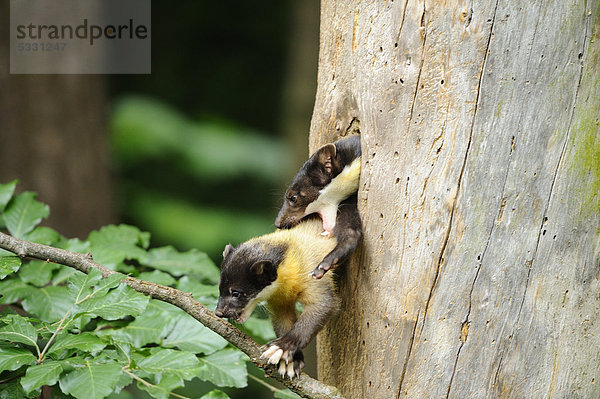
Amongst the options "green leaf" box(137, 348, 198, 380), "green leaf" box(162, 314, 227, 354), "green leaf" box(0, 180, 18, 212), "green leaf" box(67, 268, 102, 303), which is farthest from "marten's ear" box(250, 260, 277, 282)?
"green leaf" box(0, 180, 18, 212)

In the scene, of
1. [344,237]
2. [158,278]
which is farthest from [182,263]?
[344,237]

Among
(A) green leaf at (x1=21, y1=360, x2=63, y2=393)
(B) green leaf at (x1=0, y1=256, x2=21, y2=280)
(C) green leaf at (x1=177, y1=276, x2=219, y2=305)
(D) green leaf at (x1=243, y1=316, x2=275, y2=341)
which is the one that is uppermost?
(B) green leaf at (x1=0, y1=256, x2=21, y2=280)

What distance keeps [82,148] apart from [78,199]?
480mm

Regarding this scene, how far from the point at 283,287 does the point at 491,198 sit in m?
0.99

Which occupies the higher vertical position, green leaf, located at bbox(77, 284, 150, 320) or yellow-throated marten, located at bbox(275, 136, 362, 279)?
yellow-throated marten, located at bbox(275, 136, 362, 279)

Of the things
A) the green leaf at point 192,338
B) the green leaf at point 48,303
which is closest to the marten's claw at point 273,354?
the green leaf at point 192,338

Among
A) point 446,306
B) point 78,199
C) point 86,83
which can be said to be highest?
point 86,83

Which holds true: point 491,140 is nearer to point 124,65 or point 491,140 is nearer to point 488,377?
point 488,377

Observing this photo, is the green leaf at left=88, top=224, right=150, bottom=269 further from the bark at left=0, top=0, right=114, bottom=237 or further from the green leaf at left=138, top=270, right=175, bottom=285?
the bark at left=0, top=0, right=114, bottom=237

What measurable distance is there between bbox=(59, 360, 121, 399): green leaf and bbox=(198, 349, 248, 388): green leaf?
0.47 meters

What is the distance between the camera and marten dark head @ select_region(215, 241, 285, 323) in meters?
2.77

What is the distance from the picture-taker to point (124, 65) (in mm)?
7297

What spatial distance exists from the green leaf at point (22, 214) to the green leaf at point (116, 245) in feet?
0.99

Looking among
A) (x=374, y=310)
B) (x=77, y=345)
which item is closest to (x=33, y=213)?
(x=77, y=345)
